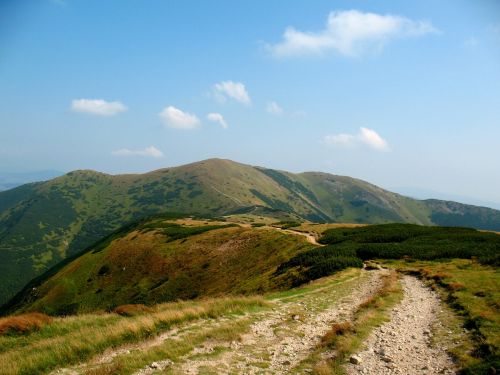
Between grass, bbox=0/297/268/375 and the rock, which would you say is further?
grass, bbox=0/297/268/375

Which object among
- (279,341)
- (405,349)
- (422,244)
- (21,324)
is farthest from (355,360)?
(422,244)

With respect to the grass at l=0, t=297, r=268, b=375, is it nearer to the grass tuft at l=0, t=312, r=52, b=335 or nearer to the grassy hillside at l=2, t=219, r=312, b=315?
the grass tuft at l=0, t=312, r=52, b=335

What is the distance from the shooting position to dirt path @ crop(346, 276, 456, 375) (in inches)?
491

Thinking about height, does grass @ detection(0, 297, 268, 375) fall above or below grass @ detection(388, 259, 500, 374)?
below

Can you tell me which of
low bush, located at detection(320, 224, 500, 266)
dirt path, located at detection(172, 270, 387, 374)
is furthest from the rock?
low bush, located at detection(320, 224, 500, 266)

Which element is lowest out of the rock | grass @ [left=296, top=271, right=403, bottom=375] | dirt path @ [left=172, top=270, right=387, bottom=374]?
dirt path @ [left=172, top=270, right=387, bottom=374]

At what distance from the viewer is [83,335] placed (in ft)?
52.4

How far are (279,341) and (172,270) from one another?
51189 millimetres

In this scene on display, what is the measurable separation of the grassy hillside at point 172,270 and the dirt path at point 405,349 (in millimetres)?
16277

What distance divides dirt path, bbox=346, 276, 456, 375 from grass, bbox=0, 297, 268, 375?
21.4 feet

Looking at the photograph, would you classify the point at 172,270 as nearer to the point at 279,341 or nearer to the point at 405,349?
the point at 279,341

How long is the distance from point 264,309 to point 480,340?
10.8 metres

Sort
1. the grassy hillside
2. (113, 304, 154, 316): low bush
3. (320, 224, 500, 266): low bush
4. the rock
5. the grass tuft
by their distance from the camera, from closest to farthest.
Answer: the rock, the grass tuft, (113, 304, 154, 316): low bush, (320, 224, 500, 266): low bush, the grassy hillside

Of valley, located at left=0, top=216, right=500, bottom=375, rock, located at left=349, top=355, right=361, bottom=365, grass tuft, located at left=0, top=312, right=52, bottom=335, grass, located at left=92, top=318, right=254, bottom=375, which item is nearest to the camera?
grass, located at left=92, top=318, right=254, bottom=375
